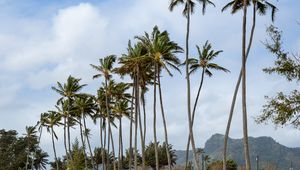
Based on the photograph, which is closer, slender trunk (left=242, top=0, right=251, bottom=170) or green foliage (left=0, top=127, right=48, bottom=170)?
slender trunk (left=242, top=0, right=251, bottom=170)

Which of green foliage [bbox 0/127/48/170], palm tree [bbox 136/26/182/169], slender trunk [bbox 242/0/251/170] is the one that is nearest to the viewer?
slender trunk [bbox 242/0/251/170]

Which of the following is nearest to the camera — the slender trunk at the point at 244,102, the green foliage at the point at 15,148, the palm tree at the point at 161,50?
the slender trunk at the point at 244,102

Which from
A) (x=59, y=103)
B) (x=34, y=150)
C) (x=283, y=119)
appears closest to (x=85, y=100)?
(x=59, y=103)

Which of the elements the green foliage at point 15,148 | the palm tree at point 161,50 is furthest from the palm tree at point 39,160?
the palm tree at point 161,50

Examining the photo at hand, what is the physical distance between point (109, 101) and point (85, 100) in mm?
8860

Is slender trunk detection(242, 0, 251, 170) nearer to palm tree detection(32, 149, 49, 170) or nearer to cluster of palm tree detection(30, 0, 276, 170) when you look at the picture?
cluster of palm tree detection(30, 0, 276, 170)

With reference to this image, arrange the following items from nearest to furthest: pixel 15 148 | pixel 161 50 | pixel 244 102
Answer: pixel 244 102 → pixel 161 50 → pixel 15 148

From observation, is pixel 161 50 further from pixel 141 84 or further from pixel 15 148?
pixel 15 148

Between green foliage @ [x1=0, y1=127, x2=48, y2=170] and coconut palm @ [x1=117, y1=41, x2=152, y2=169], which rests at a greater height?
coconut palm @ [x1=117, y1=41, x2=152, y2=169]

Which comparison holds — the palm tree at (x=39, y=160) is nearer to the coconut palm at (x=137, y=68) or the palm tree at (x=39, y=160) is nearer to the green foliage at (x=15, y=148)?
the green foliage at (x=15, y=148)

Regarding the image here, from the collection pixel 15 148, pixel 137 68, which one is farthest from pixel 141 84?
pixel 15 148

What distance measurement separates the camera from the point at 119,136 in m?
74.6

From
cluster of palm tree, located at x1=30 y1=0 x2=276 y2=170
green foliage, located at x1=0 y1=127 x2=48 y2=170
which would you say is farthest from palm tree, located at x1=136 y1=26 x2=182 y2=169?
green foliage, located at x1=0 y1=127 x2=48 y2=170

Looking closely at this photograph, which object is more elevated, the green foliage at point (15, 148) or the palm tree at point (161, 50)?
the palm tree at point (161, 50)
